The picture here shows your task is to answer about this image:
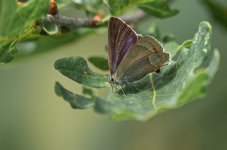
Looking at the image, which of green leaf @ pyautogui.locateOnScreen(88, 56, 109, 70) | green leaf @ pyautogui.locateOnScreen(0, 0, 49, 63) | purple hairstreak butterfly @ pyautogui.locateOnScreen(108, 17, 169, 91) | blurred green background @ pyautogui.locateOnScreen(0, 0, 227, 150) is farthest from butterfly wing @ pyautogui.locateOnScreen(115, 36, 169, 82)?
blurred green background @ pyautogui.locateOnScreen(0, 0, 227, 150)

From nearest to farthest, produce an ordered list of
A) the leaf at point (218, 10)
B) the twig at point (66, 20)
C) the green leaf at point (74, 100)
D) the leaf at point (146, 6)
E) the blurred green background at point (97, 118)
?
1. the green leaf at point (74, 100)
2. the twig at point (66, 20)
3. the leaf at point (146, 6)
4. the leaf at point (218, 10)
5. the blurred green background at point (97, 118)

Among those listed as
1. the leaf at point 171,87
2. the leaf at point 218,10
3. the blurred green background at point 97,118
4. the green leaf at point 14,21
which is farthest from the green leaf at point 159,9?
the blurred green background at point 97,118

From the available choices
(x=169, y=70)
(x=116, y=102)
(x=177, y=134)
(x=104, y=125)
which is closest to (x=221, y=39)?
(x=177, y=134)

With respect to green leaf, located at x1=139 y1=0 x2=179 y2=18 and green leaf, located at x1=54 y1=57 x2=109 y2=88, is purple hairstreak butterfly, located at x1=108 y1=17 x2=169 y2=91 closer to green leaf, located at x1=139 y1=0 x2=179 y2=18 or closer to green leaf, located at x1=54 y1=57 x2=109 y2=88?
green leaf, located at x1=54 y1=57 x2=109 y2=88

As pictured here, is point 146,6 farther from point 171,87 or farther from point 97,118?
point 97,118

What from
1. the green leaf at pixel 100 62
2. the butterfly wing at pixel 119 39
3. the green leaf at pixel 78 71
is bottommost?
the green leaf at pixel 100 62

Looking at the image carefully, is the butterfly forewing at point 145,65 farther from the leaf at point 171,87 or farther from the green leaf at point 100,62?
the green leaf at point 100,62

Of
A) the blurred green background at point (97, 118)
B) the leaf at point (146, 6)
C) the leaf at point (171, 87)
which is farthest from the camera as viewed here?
the blurred green background at point (97, 118)

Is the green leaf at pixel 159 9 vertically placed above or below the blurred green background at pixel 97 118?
above
